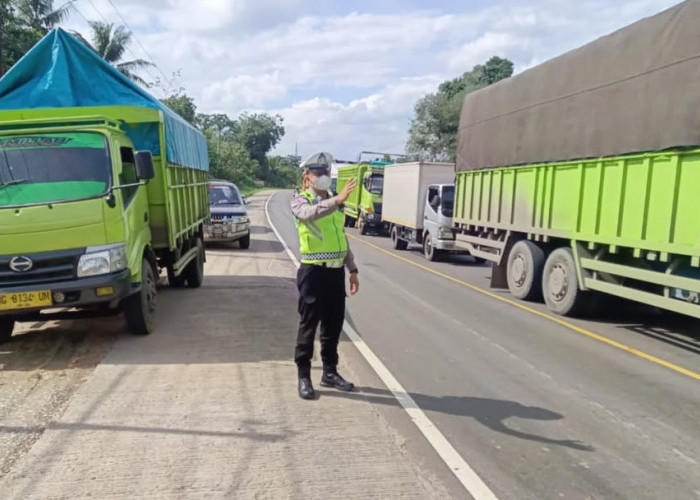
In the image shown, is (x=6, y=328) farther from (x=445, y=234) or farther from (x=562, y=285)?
(x=445, y=234)

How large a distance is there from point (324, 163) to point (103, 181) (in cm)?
265

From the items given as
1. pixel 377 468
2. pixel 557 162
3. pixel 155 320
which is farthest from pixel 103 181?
pixel 557 162

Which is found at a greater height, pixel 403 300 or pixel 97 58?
pixel 97 58

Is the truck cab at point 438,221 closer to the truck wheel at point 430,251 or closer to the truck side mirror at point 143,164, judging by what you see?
the truck wheel at point 430,251

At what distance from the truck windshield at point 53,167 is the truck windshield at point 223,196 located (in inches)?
428

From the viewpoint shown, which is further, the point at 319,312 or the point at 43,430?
the point at 319,312

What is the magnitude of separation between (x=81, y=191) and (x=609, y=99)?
6.78 meters

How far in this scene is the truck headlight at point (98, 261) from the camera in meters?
5.96

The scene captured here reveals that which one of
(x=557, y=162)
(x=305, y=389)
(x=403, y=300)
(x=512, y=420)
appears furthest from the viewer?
(x=403, y=300)

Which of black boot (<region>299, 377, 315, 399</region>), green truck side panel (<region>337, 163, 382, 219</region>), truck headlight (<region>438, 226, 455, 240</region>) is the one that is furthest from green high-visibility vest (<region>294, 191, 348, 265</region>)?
green truck side panel (<region>337, 163, 382, 219</region>)

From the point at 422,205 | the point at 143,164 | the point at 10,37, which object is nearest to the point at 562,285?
the point at 143,164

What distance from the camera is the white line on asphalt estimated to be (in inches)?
147

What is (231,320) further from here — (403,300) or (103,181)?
(403,300)

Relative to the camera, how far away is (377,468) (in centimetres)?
391
